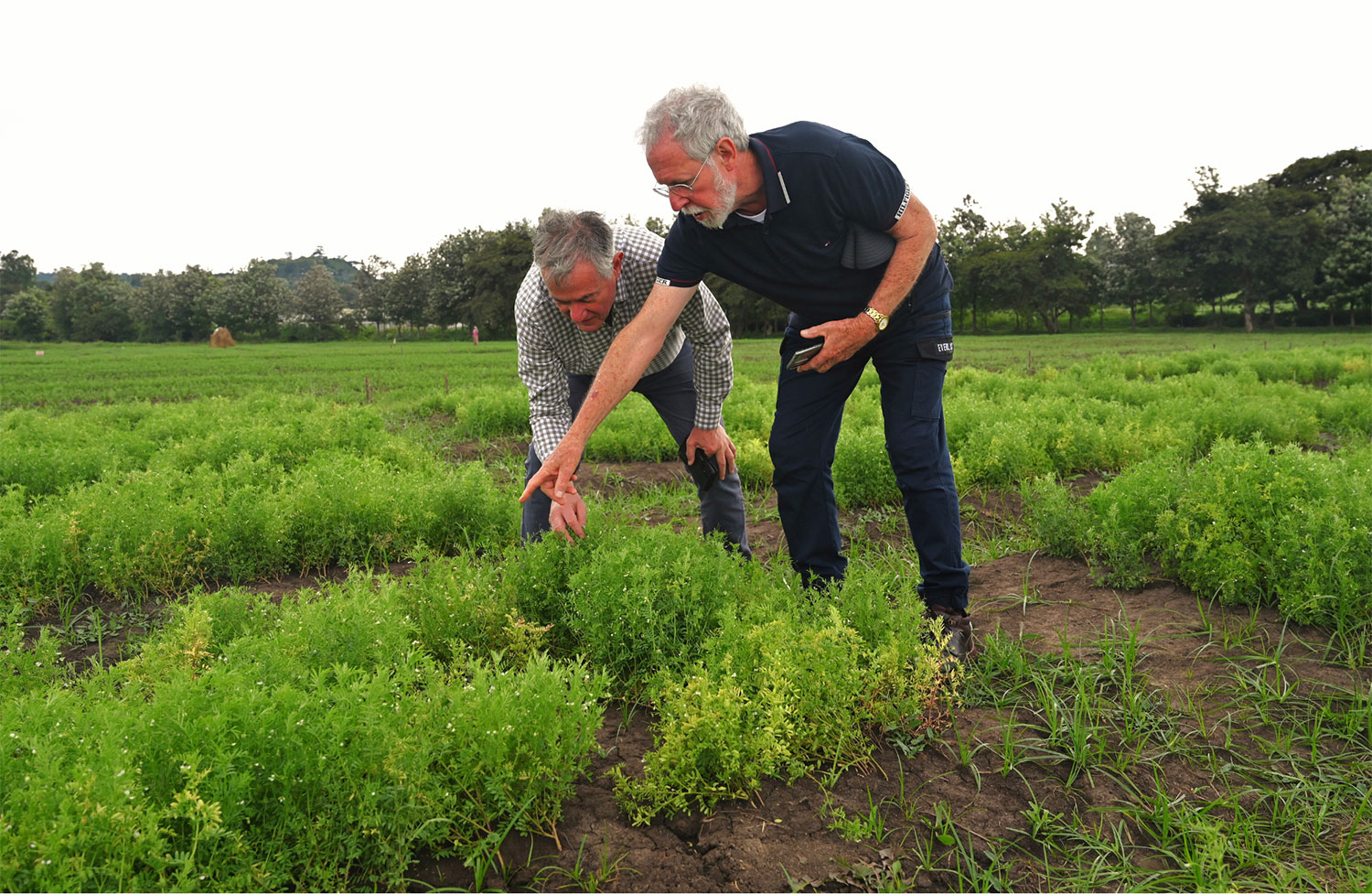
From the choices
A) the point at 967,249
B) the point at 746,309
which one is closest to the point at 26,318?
the point at 746,309

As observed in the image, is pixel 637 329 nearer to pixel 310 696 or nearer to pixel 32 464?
pixel 310 696

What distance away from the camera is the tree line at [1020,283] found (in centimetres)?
4631

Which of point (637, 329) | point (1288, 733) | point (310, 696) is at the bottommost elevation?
point (1288, 733)

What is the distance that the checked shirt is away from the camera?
402 cm

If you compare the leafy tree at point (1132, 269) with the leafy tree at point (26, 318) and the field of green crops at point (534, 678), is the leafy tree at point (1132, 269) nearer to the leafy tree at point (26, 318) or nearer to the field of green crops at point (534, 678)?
the field of green crops at point (534, 678)

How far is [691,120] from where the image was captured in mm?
2939

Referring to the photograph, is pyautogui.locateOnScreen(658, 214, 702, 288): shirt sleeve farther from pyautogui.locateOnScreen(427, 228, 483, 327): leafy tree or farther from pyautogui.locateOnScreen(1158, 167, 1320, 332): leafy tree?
pyautogui.locateOnScreen(427, 228, 483, 327): leafy tree

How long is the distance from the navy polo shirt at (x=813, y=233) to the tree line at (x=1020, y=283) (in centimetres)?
3234

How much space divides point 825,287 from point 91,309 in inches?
4184

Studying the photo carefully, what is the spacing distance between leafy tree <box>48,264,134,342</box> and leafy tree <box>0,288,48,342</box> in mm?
1643

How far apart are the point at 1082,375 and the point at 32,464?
13.6 meters

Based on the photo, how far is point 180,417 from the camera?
9531mm

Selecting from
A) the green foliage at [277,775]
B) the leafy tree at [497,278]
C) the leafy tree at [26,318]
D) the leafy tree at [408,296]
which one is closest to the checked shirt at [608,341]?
the green foliage at [277,775]

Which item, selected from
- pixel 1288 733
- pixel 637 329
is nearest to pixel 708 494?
pixel 637 329
